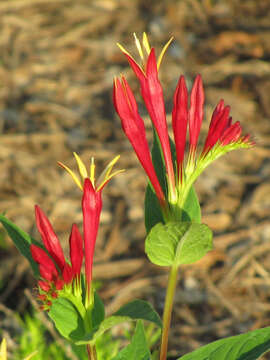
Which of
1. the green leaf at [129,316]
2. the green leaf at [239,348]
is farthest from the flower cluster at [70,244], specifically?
the green leaf at [239,348]

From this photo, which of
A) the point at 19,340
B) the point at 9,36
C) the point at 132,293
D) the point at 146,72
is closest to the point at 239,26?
the point at 9,36

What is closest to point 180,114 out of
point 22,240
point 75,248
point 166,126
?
point 166,126

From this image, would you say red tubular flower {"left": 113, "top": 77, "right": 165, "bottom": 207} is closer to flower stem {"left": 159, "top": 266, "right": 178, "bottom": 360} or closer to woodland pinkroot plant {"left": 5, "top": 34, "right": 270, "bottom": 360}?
woodland pinkroot plant {"left": 5, "top": 34, "right": 270, "bottom": 360}

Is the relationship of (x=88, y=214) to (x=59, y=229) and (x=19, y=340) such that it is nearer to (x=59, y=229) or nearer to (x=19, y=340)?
(x=19, y=340)

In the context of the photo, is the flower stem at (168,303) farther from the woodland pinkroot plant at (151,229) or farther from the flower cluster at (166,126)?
the flower cluster at (166,126)

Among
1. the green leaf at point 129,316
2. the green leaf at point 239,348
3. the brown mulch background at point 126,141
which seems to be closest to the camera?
the green leaf at point 129,316

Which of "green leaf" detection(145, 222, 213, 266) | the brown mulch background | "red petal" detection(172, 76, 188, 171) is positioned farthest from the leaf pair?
the brown mulch background

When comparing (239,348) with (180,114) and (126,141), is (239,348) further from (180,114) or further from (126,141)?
(126,141)
